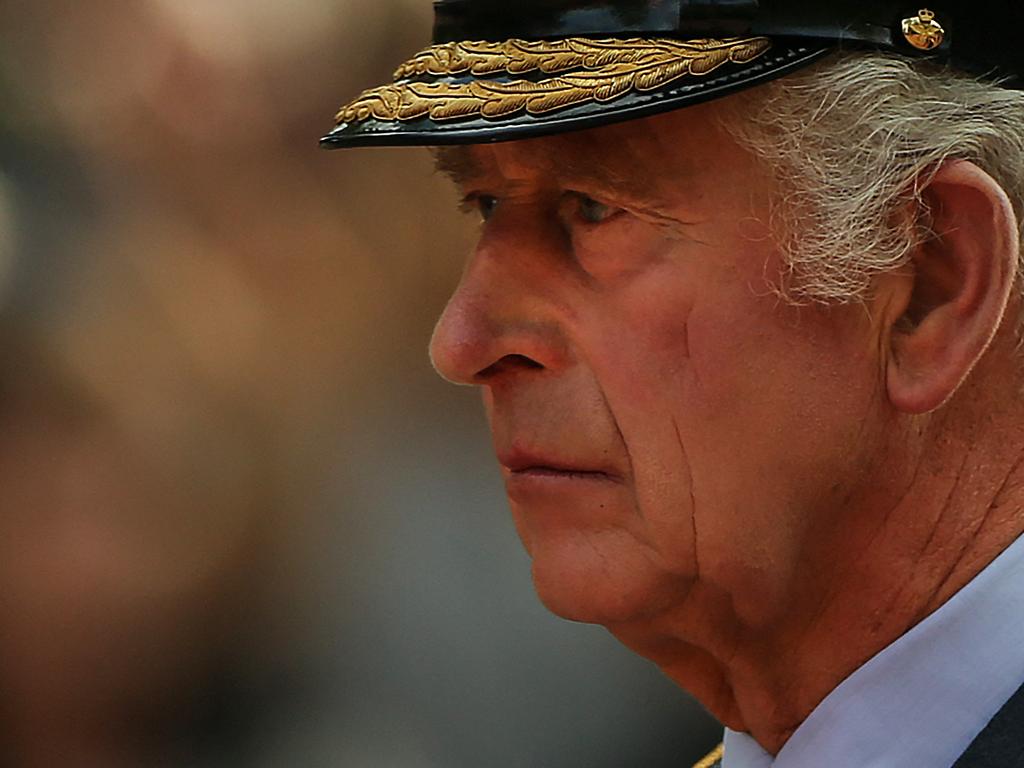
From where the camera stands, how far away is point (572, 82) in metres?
1.47

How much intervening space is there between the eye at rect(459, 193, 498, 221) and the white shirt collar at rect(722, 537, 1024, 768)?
25.6 inches

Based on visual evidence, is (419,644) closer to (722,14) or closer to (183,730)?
(183,730)

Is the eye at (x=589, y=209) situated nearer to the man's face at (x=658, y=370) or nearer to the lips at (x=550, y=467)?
the man's face at (x=658, y=370)

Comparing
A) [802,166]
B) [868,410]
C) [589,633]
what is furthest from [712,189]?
[589,633]

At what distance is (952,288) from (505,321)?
0.46 metres

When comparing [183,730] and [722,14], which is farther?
[183,730]

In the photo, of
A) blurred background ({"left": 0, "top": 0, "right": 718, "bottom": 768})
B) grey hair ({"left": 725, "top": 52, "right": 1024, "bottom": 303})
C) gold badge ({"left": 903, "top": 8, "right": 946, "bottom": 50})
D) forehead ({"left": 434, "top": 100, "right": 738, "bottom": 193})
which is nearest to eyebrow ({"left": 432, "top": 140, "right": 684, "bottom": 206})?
forehead ({"left": 434, "top": 100, "right": 738, "bottom": 193})

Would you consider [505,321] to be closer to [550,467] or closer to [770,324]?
[550,467]

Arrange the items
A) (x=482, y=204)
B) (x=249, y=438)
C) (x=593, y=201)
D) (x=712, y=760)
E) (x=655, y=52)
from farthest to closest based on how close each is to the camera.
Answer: (x=249, y=438) → (x=712, y=760) → (x=482, y=204) → (x=593, y=201) → (x=655, y=52)

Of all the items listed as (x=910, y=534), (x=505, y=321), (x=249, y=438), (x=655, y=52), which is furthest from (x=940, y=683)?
(x=249, y=438)

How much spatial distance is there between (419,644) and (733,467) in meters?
1.98

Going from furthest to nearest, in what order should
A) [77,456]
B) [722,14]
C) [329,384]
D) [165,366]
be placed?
1. [329,384]
2. [165,366]
3. [77,456]
4. [722,14]

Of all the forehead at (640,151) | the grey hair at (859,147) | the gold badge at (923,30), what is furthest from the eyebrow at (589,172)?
the gold badge at (923,30)

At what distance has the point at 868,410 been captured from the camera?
5.06ft
